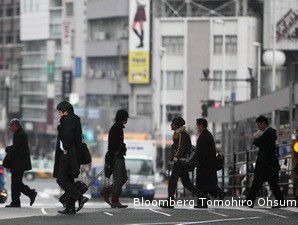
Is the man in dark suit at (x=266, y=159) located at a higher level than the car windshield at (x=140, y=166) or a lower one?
higher

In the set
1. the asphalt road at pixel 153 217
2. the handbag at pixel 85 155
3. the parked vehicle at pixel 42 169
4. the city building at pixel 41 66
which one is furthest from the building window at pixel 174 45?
the handbag at pixel 85 155

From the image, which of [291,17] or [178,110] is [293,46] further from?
[178,110]

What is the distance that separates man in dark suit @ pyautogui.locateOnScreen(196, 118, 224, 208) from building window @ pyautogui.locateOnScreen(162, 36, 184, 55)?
303 ft

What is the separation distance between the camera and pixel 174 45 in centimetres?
12156

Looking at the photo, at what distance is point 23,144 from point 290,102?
8873 mm

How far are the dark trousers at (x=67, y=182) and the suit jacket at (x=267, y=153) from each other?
3.57 m

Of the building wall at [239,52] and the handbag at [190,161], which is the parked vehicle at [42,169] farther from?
the handbag at [190,161]

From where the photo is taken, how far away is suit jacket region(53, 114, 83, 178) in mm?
25391

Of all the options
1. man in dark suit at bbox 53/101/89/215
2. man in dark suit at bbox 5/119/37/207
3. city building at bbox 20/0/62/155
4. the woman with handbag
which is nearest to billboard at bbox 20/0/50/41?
city building at bbox 20/0/62/155

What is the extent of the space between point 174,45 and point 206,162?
93170 mm

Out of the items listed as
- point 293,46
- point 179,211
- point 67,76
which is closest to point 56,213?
point 179,211

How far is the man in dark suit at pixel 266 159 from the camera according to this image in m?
27.3

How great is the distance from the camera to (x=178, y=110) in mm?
119875

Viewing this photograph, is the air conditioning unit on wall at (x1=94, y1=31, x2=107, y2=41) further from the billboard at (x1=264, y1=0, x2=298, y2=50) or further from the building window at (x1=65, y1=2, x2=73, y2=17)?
the billboard at (x1=264, y1=0, x2=298, y2=50)
